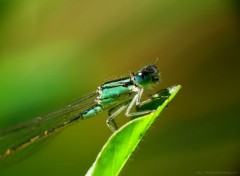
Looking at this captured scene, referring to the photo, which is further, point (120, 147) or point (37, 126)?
point (37, 126)

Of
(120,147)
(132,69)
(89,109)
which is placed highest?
(132,69)

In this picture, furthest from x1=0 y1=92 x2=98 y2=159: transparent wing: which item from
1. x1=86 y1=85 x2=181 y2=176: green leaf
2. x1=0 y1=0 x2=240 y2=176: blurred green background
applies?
x1=86 y1=85 x2=181 y2=176: green leaf

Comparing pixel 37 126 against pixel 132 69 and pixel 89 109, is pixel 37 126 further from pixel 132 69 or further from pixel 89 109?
pixel 132 69

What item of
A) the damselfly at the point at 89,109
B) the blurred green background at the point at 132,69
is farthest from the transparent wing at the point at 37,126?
the blurred green background at the point at 132,69

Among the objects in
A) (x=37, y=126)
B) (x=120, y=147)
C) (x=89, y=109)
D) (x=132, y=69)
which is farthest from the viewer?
(x=132, y=69)

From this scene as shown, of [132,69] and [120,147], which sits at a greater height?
[132,69]

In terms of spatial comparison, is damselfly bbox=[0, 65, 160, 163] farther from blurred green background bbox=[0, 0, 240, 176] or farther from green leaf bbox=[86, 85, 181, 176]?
green leaf bbox=[86, 85, 181, 176]

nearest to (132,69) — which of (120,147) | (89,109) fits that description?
(89,109)
